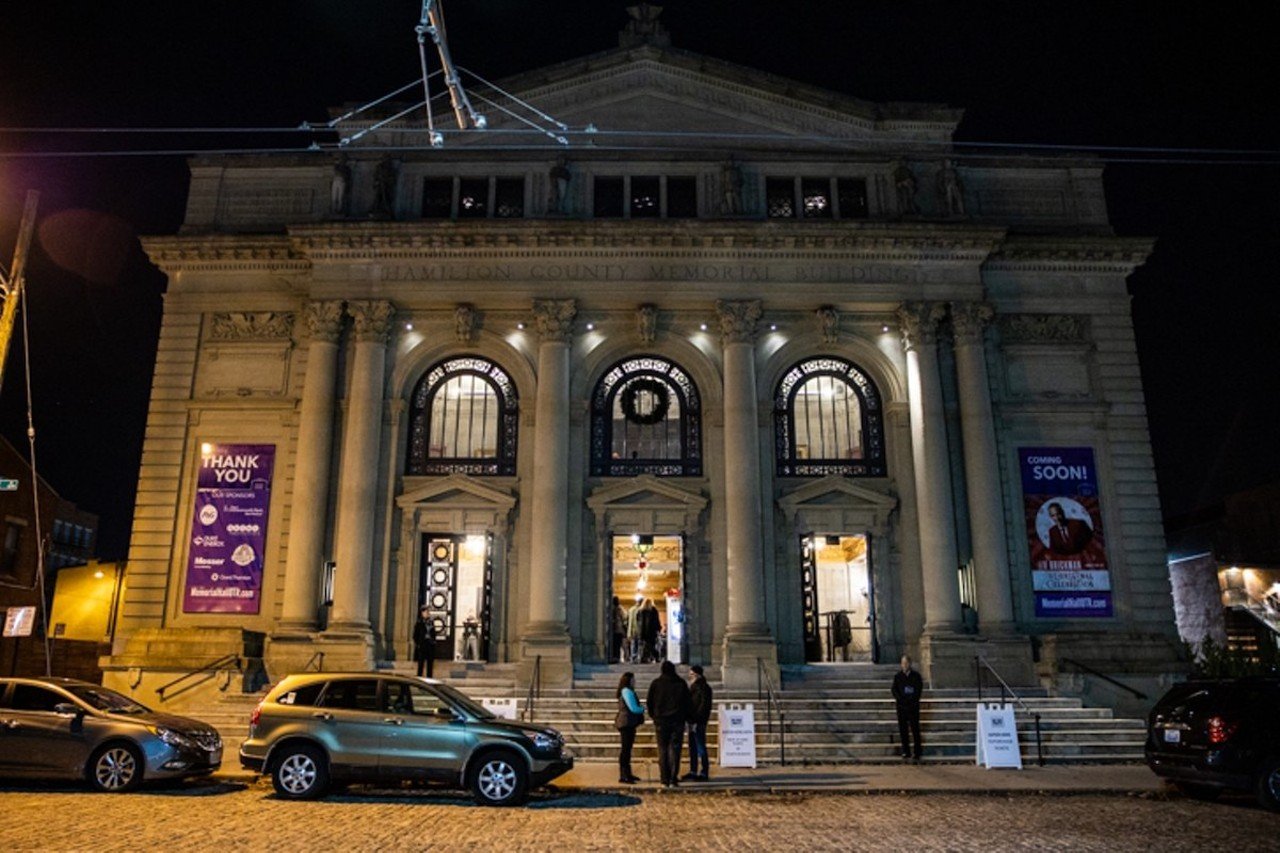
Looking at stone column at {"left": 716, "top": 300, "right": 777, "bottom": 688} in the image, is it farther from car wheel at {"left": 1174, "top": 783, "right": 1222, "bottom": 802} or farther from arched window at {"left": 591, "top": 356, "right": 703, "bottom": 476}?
car wheel at {"left": 1174, "top": 783, "right": 1222, "bottom": 802}

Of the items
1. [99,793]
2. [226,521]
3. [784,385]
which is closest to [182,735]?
[99,793]

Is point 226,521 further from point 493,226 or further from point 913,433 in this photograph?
point 913,433

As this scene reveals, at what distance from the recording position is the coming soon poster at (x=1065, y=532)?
23.1 meters

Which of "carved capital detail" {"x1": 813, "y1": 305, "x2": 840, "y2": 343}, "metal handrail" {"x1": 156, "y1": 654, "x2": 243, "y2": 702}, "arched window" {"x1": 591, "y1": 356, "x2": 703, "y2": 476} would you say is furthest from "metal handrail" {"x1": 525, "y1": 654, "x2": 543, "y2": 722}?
"carved capital detail" {"x1": 813, "y1": 305, "x2": 840, "y2": 343}

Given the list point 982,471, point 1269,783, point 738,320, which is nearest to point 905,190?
point 738,320

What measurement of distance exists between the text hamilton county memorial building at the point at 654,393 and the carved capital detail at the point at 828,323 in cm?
8

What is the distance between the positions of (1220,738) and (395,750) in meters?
11.0

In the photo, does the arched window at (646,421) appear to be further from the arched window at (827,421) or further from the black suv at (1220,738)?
the black suv at (1220,738)

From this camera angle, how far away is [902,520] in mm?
23781

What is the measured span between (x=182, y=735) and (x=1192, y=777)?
14.0 meters

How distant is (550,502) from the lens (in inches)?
896

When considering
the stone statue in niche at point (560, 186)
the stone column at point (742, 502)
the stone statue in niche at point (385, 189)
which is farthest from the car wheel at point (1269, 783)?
the stone statue in niche at point (385, 189)

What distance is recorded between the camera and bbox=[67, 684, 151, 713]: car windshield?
13.5 meters

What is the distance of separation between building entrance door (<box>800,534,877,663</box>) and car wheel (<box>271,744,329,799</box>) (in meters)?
13.8
